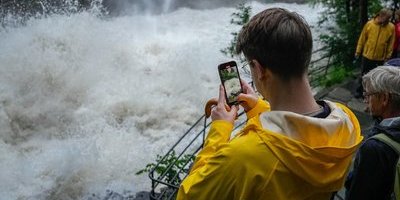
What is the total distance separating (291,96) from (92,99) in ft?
29.9

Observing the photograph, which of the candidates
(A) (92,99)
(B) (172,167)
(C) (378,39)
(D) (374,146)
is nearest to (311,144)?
(D) (374,146)

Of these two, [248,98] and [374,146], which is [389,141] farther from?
[248,98]

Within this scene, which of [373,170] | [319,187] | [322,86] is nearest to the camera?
[319,187]

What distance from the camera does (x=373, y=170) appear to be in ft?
7.84

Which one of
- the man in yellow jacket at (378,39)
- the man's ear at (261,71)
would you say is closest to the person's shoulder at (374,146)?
the man's ear at (261,71)

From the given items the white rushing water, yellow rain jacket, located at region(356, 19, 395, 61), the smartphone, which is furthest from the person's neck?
yellow rain jacket, located at region(356, 19, 395, 61)

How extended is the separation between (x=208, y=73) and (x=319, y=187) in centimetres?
1057

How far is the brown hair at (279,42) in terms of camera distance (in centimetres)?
170

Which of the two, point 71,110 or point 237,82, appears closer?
point 237,82

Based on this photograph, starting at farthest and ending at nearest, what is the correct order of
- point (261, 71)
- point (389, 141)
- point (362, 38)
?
point (362, 38) → point (389, 141) → point (261, 71)

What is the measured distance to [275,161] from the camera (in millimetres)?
1649

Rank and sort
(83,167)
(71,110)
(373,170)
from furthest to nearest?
(71,110)
(83,167)
(373,170)

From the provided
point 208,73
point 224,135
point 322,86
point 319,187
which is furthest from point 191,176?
point 208,73

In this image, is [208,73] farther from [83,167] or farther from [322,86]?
[83,167]
